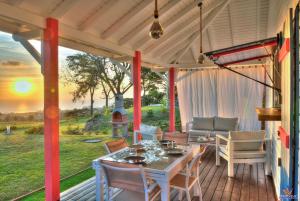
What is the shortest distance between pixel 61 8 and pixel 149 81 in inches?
393

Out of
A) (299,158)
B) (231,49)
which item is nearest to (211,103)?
(231,49)

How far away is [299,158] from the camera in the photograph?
2393mm

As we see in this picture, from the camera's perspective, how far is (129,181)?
288cm

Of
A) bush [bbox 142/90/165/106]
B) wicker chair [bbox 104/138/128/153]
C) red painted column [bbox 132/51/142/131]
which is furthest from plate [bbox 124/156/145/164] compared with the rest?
bush [bbox 142/90/165/106]

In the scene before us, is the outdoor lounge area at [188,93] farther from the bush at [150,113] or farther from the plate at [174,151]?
the bush at [150,113]

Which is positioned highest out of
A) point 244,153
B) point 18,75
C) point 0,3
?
point 0,3

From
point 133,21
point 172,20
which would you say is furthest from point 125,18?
point 172,20

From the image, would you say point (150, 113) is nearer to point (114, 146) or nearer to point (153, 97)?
point (153, 97)

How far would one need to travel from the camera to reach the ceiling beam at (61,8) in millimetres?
3350

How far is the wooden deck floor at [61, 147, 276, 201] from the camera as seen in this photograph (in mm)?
3971

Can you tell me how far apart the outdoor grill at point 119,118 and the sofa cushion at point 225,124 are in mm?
3671

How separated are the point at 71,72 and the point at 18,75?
13.2ft

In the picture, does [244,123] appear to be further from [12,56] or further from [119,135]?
[12,56]

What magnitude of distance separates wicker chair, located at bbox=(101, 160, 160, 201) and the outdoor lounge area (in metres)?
0.01
